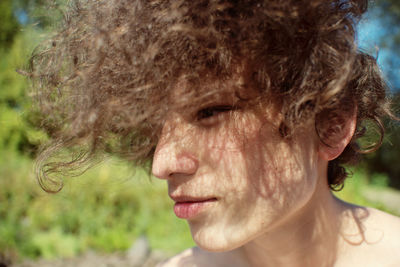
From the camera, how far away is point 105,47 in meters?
1.27

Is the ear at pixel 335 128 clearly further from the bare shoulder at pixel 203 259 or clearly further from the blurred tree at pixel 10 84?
the blurred tree at pixel 10 84

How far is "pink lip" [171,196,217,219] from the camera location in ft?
4.43

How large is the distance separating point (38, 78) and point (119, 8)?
0.55m

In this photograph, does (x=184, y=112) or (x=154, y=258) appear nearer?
(x=184, y=112)

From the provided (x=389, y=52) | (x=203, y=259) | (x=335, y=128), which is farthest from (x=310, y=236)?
(x=389, y=52)

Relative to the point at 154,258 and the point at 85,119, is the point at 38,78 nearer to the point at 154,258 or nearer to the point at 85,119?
the point at 85,119

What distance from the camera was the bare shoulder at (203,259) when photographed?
2.00 meters

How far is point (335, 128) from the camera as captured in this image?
1.43m

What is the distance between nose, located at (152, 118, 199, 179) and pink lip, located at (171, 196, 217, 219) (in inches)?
4.4

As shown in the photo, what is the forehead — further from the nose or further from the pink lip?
the pink lip

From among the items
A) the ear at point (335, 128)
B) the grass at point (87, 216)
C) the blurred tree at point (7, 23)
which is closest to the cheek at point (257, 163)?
the ear at point (335, 128)

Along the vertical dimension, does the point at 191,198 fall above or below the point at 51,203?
above

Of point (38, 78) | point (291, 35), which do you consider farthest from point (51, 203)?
point (291, 35)

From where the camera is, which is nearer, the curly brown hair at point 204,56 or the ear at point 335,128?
the curly brown hair at point 204,56
